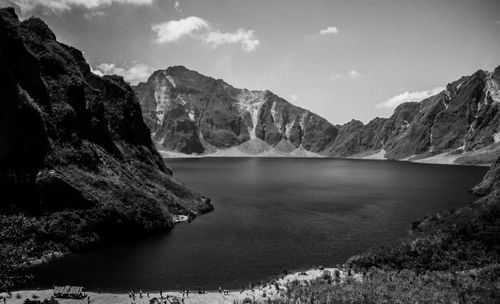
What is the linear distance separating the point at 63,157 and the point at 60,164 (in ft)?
9.32

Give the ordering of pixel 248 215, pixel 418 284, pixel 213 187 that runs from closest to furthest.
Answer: pixel 418 284, pixel 248 215, pixel 213 187

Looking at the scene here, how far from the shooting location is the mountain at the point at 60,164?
273 ft

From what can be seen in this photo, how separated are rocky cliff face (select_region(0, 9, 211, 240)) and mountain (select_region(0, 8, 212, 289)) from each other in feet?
0.72

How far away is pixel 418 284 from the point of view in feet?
176

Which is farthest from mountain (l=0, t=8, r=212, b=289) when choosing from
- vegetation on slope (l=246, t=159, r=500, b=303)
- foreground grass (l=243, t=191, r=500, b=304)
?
foreground grass (l=243, t=191, r=500, b=304)

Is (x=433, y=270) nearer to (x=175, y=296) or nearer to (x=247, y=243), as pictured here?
(x=247, y=243)

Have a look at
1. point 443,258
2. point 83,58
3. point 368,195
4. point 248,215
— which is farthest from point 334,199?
point 83,58

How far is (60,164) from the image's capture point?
94500 mm

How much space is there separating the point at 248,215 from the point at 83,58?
298 feet

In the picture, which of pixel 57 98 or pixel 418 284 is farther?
pixel 57 98

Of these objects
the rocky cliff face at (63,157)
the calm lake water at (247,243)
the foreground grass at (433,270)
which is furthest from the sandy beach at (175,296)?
the rocky cliff face at (63,157)

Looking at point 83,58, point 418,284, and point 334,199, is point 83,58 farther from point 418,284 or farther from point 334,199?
point 418,284

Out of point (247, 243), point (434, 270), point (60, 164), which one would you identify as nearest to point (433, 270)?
point (434, 270)

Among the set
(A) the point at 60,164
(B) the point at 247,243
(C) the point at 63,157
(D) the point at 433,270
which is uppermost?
(C) the point at 63,157
